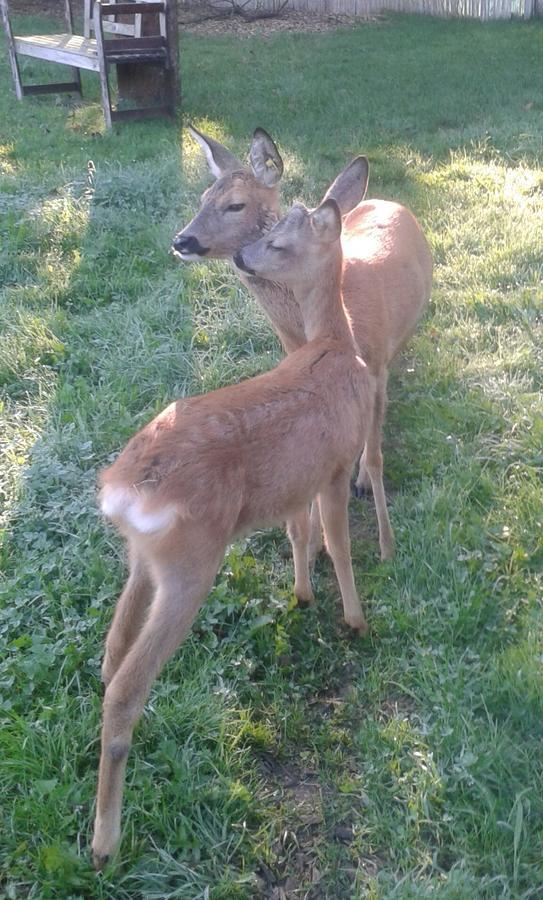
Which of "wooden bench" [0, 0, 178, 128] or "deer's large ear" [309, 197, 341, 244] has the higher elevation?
"deer's large ear" [309, 197, 341, 244]

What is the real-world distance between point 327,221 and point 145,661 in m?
1.81

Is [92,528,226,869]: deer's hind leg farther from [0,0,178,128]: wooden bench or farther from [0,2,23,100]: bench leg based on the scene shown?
[0,2,23,100]: bench leg

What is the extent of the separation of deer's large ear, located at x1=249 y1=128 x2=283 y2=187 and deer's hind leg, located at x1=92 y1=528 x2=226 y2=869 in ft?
7.90

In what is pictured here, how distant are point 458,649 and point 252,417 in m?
1.10

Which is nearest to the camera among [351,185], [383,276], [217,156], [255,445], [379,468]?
[255,445]

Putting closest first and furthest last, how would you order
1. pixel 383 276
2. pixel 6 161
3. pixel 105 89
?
pixel 383 276, pixel 6 161, pixel 105 89

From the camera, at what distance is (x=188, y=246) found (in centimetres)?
395

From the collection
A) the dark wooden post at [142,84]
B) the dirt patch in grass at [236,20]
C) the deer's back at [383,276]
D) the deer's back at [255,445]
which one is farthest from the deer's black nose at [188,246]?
the dirt patch in grass at [236,20]

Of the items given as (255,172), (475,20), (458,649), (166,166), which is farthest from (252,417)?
(475,20)

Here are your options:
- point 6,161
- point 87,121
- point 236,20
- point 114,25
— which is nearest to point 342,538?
point 6,161

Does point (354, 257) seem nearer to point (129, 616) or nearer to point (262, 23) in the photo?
point (129, 616)

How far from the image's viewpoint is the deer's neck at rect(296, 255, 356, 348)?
324 cm

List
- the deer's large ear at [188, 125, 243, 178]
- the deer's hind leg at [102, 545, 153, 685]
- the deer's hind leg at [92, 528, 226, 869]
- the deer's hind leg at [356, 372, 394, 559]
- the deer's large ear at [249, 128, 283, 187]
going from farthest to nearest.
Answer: the deer's large ear at [188, 125, 243, 178], the deer's large ear at [249, 128, 283, 187], the deer's hind leg at [356, 372, 394, 559], the deer's hind leg at [102, 545, 153, 685], the deer's hind leg at [92, 528, 226, 869]

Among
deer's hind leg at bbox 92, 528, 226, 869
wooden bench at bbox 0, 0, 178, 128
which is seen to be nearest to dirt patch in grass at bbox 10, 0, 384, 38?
wooden bench at bbox 0, 0, 178, 128
